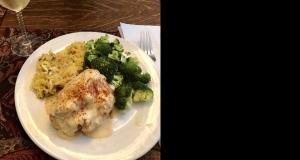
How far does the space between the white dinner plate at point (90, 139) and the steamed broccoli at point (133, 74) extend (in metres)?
0.03

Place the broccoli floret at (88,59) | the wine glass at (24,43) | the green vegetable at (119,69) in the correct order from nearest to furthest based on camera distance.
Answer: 1. the green vegetable at (119,69)
2. the broccoli floret at (88,59)
3. the wine glass at (24,43)

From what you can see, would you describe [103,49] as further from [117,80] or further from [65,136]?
[65,136]

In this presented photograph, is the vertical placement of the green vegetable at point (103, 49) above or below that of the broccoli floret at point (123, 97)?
above

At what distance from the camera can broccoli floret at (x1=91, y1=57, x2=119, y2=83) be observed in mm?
1098

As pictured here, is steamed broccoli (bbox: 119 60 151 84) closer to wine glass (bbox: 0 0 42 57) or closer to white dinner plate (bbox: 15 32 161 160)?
white dinner plate (bbox: 15 32 161 160)

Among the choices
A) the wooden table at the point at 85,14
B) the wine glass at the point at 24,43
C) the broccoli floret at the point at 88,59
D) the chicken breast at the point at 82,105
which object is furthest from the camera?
the wooden table at the point at 85,14

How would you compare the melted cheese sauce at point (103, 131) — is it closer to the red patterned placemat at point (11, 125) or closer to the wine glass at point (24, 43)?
the red patterned placemat at point (11, 125)

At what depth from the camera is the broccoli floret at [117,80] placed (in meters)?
1.11

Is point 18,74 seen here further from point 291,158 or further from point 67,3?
point 291,158

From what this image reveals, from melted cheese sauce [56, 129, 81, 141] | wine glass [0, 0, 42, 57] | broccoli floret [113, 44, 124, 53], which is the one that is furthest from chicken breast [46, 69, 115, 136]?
wine glass [0, 0, 42, 57]

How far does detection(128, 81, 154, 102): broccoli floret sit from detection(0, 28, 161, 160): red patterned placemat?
0.16 metres

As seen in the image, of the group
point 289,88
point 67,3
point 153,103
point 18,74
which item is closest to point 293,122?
point 289,88

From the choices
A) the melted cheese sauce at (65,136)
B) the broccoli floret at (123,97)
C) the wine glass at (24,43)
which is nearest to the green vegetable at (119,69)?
the broccoli floret at (123,97)

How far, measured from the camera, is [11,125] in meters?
1.04
